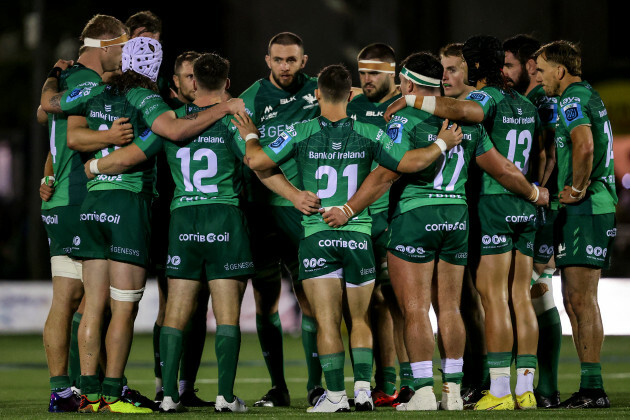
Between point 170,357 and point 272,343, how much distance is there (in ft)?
4.81

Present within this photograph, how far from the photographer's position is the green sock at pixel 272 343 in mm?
8898

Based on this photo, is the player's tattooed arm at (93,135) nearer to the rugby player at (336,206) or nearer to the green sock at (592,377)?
the rugby player at (336,206)

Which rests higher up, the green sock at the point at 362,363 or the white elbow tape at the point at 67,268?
the white elbow tape at the point at 67,268

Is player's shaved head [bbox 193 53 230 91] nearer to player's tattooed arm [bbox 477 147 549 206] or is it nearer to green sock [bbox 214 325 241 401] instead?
green sock [bbox 214 325 241 401]

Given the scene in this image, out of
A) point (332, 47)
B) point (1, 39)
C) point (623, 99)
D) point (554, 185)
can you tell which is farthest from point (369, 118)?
point (1, 39)

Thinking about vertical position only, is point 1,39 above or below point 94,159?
above

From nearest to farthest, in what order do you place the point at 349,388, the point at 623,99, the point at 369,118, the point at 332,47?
1. the point at 369,118
2. the point at 349,388
3. the point at 332,47
4. the point at 623,99

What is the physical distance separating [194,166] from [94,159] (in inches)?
30.7

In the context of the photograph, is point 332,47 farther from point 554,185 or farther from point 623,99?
point 554,185

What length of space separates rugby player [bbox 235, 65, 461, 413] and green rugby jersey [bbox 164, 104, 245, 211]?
0.16 metres

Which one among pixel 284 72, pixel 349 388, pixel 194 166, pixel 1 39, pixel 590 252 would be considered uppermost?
pixel 1 39

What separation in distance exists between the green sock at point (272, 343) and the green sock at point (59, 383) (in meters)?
1.68

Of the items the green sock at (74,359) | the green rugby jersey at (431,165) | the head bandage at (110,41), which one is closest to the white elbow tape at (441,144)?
the green rugby jersey at (431,165)

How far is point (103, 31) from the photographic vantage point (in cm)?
835
